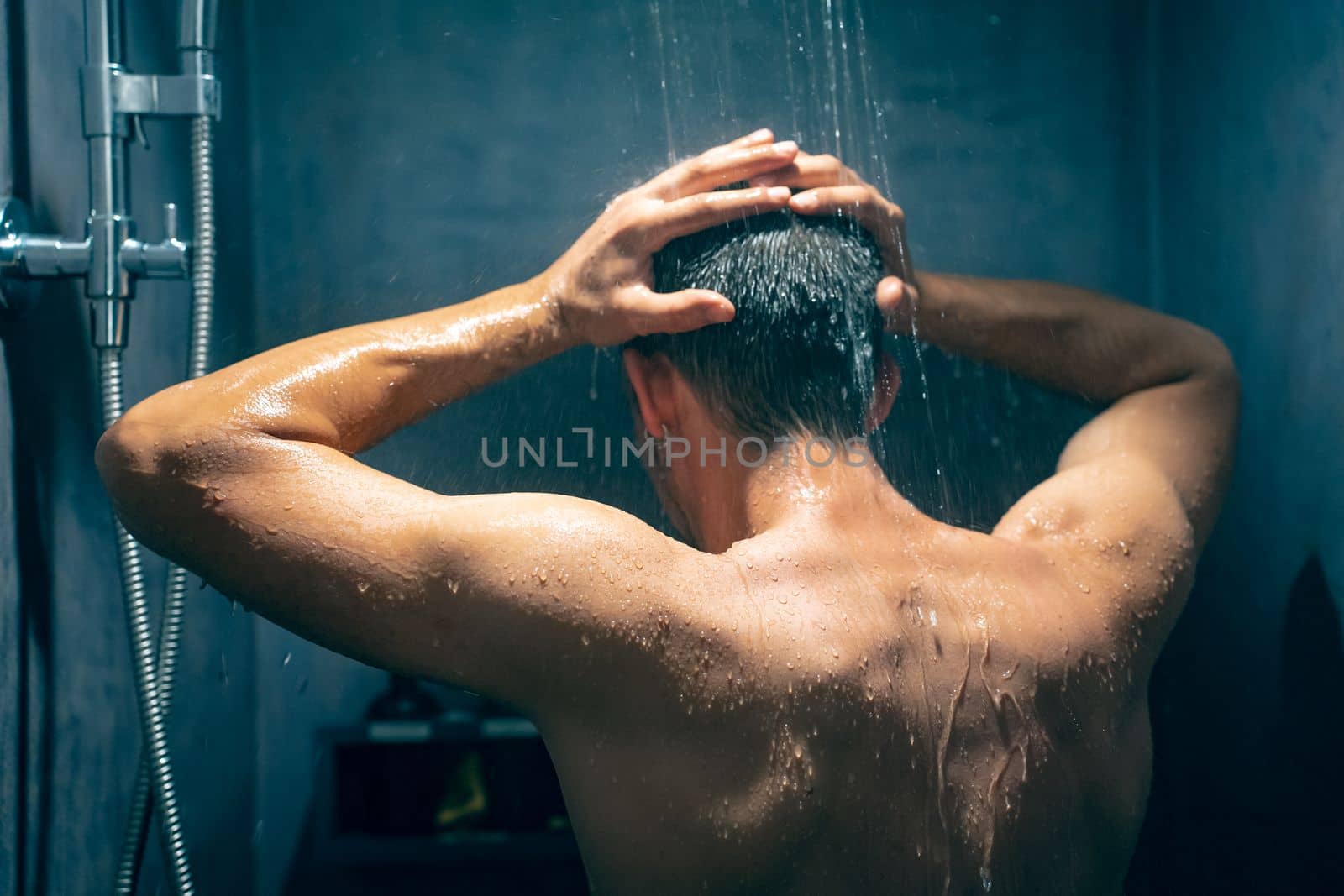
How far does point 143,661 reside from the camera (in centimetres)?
91

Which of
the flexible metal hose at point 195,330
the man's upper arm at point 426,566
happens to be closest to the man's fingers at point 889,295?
the man's upper arm at point 426,566

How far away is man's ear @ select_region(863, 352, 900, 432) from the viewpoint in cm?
94

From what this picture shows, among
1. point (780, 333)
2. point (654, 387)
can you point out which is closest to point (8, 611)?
point (654, 387)

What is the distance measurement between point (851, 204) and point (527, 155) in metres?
Result: 0.36

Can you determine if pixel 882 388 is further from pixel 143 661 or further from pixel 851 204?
pixel 143 661

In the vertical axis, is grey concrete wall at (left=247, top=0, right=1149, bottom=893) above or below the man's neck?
above

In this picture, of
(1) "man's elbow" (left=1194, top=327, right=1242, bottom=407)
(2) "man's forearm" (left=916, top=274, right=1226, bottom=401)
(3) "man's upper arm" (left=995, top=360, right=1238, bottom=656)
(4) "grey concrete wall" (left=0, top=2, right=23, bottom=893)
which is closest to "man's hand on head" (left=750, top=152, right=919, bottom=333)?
(2) "man's forearm" (left=916, top=274, right=1226, bottom=401)

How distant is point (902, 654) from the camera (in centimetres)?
75

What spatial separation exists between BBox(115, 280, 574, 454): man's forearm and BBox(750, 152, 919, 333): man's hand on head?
261mm

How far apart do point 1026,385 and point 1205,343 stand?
19cm

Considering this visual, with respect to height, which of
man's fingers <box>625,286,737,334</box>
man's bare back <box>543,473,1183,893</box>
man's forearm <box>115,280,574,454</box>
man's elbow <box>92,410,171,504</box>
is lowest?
man's bare back <box>543,473,1183,893</box>

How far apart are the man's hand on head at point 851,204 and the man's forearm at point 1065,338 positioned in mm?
114

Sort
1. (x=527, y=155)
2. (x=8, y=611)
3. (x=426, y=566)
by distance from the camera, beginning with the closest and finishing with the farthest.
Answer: (x=426, y=566), (x=8, y=611), (x=527, y=155)

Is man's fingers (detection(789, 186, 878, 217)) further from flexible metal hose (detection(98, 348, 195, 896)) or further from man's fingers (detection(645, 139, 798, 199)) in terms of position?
flexible metal hose (detection(98, 348, 195, 896))
